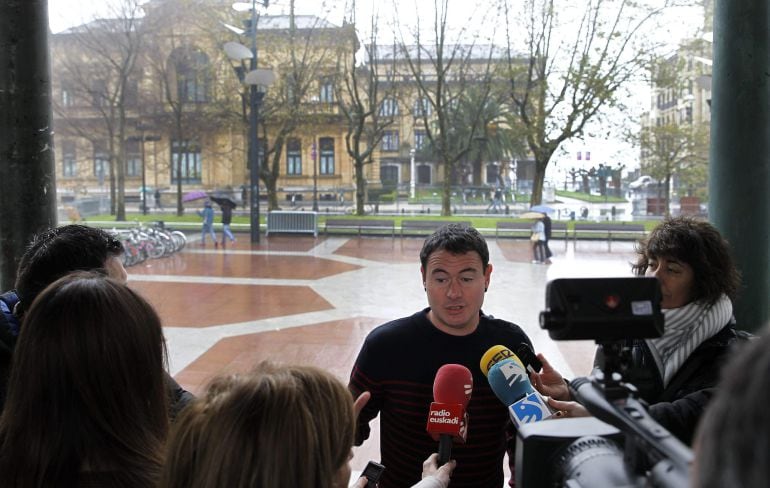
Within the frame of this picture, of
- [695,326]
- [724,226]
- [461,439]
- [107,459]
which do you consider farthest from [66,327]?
[724,226]

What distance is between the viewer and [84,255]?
7.38ft

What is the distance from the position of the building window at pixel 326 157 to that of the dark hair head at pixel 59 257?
138 feet

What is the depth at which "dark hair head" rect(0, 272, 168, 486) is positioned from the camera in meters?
1.52

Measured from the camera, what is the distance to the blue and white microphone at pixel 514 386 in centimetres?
193

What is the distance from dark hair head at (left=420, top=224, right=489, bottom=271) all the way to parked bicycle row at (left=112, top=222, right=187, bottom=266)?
1281 centimetres

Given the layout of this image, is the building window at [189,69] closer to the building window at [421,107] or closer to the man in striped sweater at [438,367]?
the building window at [421,107]

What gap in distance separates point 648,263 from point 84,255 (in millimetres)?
2027

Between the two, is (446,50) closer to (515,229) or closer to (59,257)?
(515,229)

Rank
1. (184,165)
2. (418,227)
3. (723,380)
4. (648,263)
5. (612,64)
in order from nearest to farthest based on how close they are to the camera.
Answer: (723,380), (648,263), (418,227), (612,64), (184,165)

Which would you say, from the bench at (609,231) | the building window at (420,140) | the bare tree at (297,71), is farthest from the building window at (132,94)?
the bench at (609,231)

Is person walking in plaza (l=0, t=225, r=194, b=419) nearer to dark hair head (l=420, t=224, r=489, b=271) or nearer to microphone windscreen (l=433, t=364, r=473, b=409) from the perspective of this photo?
microphone windscreen (l=433, t=364, r=473, b=409)

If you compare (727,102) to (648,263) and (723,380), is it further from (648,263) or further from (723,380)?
(723,380)

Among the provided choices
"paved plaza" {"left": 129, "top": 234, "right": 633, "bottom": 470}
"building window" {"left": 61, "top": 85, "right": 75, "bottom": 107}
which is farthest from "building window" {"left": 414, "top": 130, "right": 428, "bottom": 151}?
"paved plaza" {"left": 129, "top": 234, "right": 633, "bottom": 470}

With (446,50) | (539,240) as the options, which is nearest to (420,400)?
(539,240)
